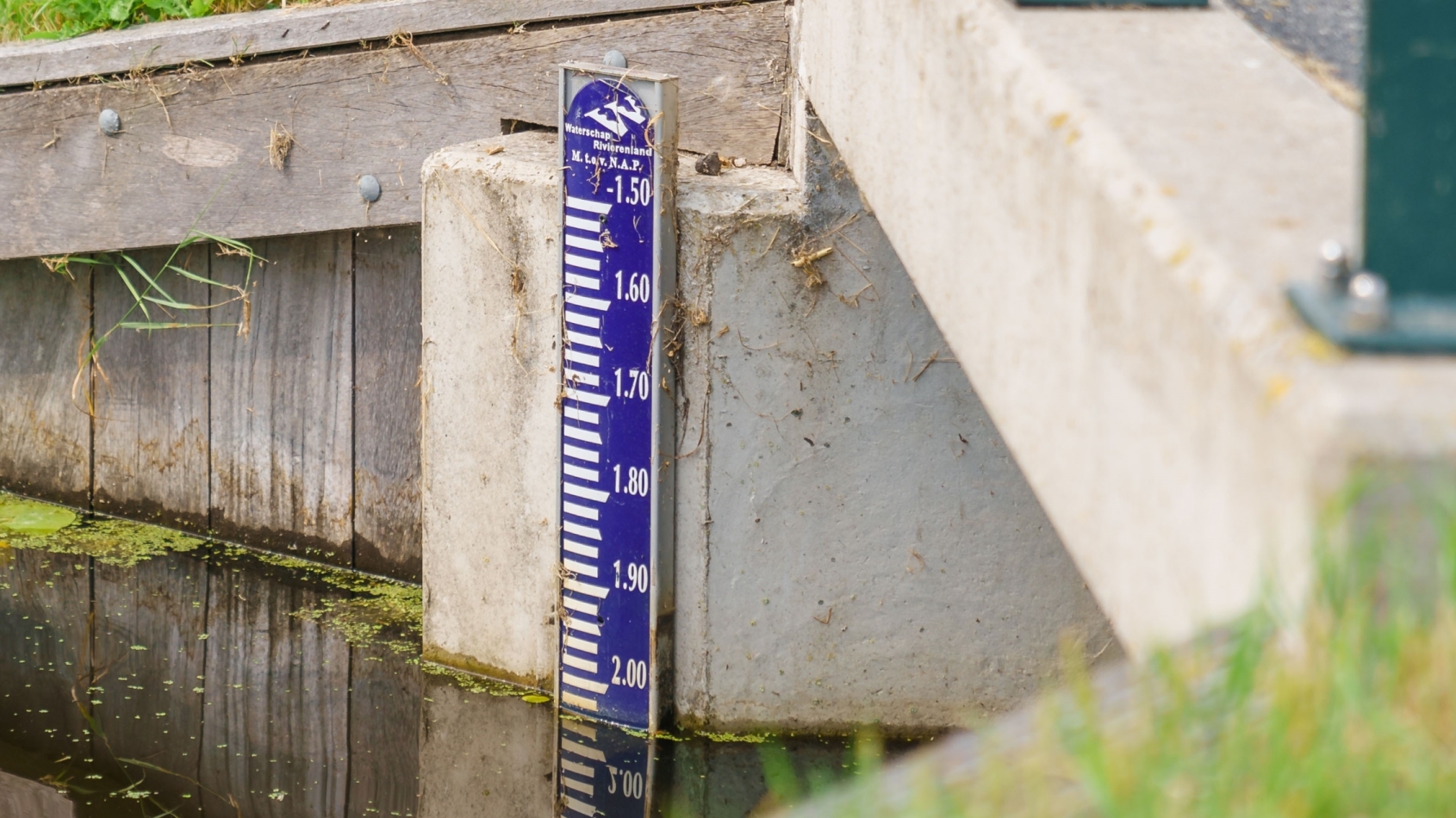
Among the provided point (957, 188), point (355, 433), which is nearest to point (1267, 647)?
point (957, 188)

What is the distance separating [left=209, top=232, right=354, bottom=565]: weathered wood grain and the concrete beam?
2219 mm

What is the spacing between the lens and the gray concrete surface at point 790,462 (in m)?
2.92

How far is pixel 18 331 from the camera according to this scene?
13.2 feet

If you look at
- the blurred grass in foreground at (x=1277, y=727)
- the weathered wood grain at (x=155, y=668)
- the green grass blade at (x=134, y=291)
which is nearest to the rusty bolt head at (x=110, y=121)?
the green grass blade at (x=134, y=291)

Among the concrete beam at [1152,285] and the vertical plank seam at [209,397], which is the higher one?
the concrete beam at [1152,285]

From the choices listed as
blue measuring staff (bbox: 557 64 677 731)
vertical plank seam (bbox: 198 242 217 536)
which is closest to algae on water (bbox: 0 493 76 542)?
vertical plank seam (bbox: 198 242 217 536)

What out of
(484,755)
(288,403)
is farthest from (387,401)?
(484,755)

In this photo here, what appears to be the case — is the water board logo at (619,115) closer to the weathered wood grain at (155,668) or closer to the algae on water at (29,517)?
the weathered wood grain at (155,668)

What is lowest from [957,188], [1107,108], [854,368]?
[854,368]

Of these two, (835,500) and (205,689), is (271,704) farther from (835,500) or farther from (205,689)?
(835,500)

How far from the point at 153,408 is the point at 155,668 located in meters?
0.81

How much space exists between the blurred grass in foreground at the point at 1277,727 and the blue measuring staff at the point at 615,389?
6.72ft

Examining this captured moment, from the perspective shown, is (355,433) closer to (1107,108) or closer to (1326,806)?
(1107,108)

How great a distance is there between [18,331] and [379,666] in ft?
4.75
